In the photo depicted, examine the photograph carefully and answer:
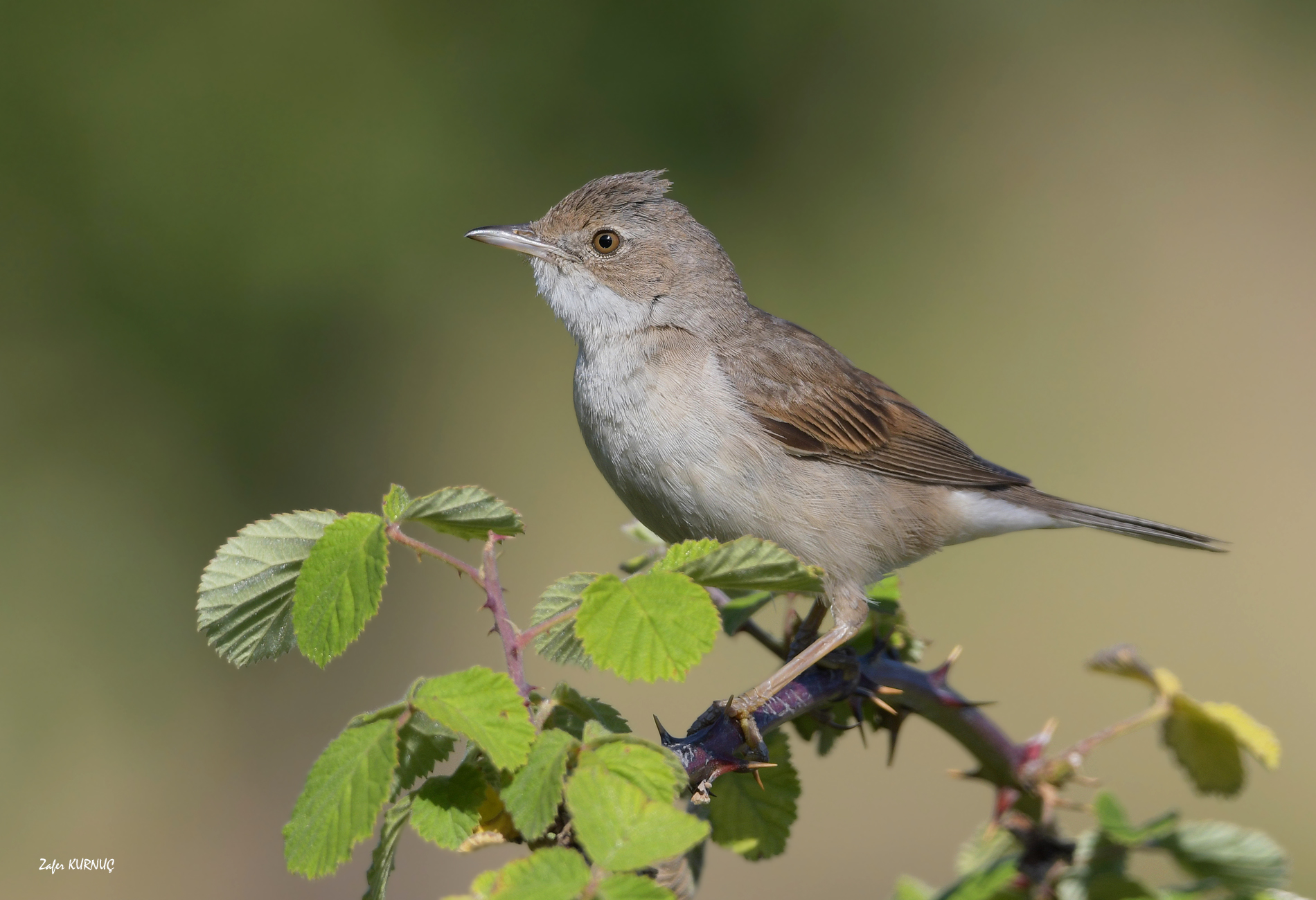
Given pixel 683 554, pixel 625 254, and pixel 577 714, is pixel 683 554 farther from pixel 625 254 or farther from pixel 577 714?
pixel 625 254

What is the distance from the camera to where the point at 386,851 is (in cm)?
134

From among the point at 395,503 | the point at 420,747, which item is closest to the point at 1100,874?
the point at 420,747

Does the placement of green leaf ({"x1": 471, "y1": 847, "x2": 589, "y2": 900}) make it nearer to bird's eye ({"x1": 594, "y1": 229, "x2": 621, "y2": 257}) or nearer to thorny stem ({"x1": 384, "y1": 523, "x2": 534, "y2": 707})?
thorny stem ({"x1": 384, "y1": 523, "x2": 534, "y2": 707})

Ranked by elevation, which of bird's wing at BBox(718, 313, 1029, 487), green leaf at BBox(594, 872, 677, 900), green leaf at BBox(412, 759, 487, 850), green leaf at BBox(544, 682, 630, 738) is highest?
bird's wing at BBox(718, 313, 1029, 487)

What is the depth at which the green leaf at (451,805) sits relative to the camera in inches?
50.4

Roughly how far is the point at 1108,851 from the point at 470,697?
814 millimetres

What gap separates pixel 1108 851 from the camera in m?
1.27

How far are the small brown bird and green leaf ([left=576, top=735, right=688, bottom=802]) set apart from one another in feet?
4.61

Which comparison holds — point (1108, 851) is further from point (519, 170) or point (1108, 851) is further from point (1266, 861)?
point (519, 170)

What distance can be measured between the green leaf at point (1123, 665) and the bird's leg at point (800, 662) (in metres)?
0.64

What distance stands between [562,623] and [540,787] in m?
0.30

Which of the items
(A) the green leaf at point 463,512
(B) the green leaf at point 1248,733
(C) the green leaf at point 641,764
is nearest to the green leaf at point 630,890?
(C) the green leaf at point 641,764

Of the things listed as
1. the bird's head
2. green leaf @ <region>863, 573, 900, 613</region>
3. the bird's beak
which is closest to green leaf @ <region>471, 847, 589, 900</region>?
green leaf @ <region>863, 573, 900, 613</region>

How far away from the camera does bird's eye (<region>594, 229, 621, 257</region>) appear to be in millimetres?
3775
